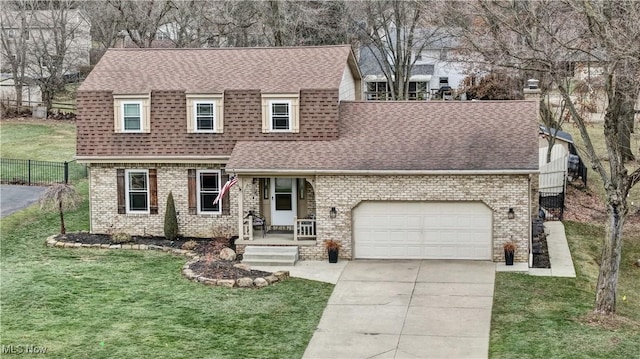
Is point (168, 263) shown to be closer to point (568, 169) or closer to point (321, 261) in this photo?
point (321, 261)

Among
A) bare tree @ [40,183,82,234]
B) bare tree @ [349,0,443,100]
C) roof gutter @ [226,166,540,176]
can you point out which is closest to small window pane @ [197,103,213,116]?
roof gutter @ [226,166,540,176]

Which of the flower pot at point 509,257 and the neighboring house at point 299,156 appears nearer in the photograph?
the flower pot at point 509,257

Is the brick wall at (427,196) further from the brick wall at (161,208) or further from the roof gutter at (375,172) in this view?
the brick wall at (161,208)

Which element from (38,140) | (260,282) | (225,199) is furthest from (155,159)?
(38,140)

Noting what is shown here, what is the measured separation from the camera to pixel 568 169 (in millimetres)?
41375

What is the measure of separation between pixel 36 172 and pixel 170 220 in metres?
12.9

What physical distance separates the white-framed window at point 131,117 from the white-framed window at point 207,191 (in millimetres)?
2479

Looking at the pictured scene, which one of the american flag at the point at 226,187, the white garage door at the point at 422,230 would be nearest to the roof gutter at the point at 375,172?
the american flag at the point at 226,187

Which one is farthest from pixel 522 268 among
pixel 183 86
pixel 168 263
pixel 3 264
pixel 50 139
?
pixel 50 139

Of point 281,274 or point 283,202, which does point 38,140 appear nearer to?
point 283,202

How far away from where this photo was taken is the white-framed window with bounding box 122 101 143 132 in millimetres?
29750

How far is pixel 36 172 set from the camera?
39875 mm

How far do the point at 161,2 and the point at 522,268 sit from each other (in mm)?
32800

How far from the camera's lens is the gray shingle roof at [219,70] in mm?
29469
